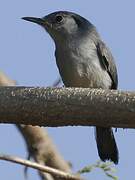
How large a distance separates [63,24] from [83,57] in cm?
60

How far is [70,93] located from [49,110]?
0.51 ft

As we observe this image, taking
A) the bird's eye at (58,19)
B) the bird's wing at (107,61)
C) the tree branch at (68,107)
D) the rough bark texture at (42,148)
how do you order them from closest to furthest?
the tree branch at (68,107) < the rough bark texture at (42,148) < the bird's wing at (107,61) < the bird's eye at (58,19)

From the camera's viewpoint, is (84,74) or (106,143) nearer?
(84,74)

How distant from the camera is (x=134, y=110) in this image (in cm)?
323

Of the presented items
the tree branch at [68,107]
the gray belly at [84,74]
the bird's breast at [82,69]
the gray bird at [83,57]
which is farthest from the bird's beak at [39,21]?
the tree branch at [68,107]

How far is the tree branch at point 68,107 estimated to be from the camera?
3.28 meters

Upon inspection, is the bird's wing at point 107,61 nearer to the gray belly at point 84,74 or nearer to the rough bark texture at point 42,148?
the gray belly at point 84,74

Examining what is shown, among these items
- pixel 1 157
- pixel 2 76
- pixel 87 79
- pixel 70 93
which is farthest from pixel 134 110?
pixel 2 76

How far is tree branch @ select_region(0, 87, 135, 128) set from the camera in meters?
3.28

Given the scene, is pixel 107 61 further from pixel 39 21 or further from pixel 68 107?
pixel 68 107

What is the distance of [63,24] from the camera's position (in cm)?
581

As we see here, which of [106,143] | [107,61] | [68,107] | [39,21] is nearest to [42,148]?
[106,143]

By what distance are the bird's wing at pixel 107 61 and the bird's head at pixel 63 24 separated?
0.93ft

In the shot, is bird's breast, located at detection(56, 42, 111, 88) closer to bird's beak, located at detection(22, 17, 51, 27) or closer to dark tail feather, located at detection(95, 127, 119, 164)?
bird's beak, located at detection(22, 17, 51, 27)
